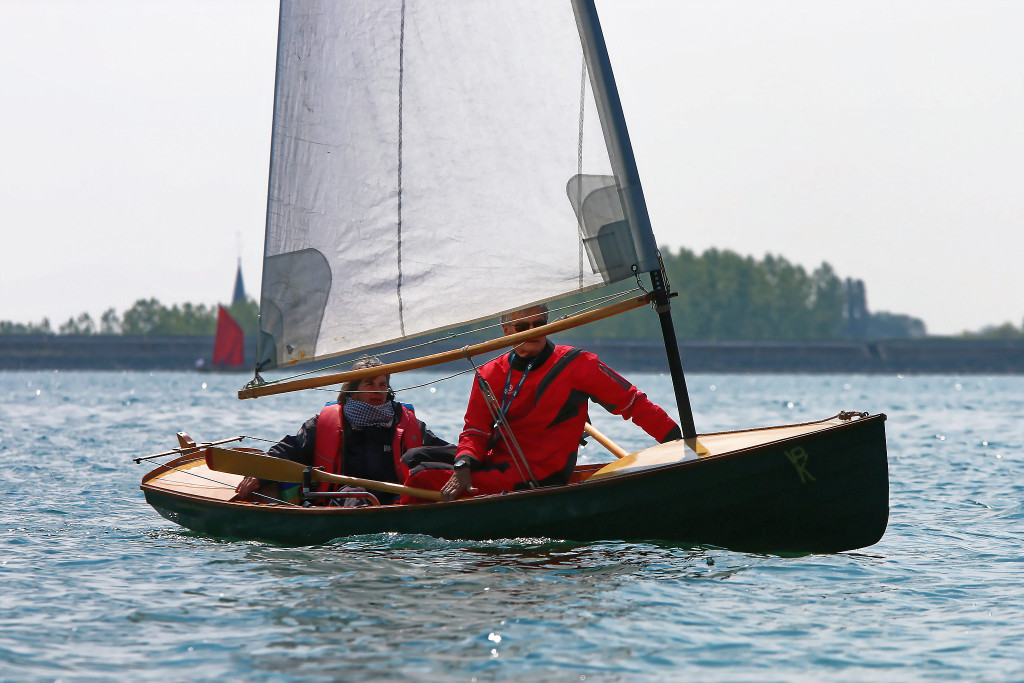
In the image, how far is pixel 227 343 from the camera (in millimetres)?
87000

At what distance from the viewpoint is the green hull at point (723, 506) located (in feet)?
25.4

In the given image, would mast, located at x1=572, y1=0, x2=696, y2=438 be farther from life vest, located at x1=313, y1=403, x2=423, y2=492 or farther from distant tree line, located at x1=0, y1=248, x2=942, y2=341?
distant tree line, located at x1=0, y1=248, x2=942, y2=341

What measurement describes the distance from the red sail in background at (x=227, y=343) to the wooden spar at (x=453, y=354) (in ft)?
259

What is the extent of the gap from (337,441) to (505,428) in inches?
69.9

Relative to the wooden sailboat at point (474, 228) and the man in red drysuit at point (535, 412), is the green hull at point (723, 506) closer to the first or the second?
the wooden sailboat at point (474, 228)

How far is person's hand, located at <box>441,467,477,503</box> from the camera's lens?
841 centimetres

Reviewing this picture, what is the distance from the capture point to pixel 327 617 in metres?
6.68

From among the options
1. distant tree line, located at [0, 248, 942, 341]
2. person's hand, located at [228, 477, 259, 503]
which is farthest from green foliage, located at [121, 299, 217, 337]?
person's hand, located at [228, 477, 259, 503]

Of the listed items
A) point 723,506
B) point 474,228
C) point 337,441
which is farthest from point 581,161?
point 337,441

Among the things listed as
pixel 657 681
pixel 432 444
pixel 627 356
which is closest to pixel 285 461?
pixel 432 444

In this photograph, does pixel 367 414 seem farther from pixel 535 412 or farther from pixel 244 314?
pixel 244 314

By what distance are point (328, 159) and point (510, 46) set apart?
63.7 inches

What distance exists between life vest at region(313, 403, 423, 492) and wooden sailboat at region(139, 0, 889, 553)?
0.58 m

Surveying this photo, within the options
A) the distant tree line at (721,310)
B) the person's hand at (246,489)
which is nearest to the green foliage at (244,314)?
the distant tree line at (721,310)
